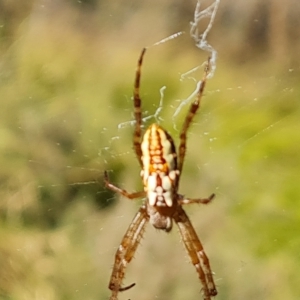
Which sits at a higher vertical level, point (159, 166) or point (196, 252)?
point (159, 166)

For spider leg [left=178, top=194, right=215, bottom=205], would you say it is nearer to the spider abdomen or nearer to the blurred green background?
the spider abdomen

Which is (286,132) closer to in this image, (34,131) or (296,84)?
(296,84)

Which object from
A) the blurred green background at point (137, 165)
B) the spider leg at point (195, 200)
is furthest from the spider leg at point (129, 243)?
the blurred green background at point (137, 165)

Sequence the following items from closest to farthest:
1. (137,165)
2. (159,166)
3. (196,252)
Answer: (159,166) < (196,252) < (137,165)

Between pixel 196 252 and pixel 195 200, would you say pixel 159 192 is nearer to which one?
pixel 195 200

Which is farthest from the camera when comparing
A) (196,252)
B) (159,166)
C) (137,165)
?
(137,165)

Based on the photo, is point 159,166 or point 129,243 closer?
point 159,166

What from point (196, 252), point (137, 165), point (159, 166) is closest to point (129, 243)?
point (196, 252)
